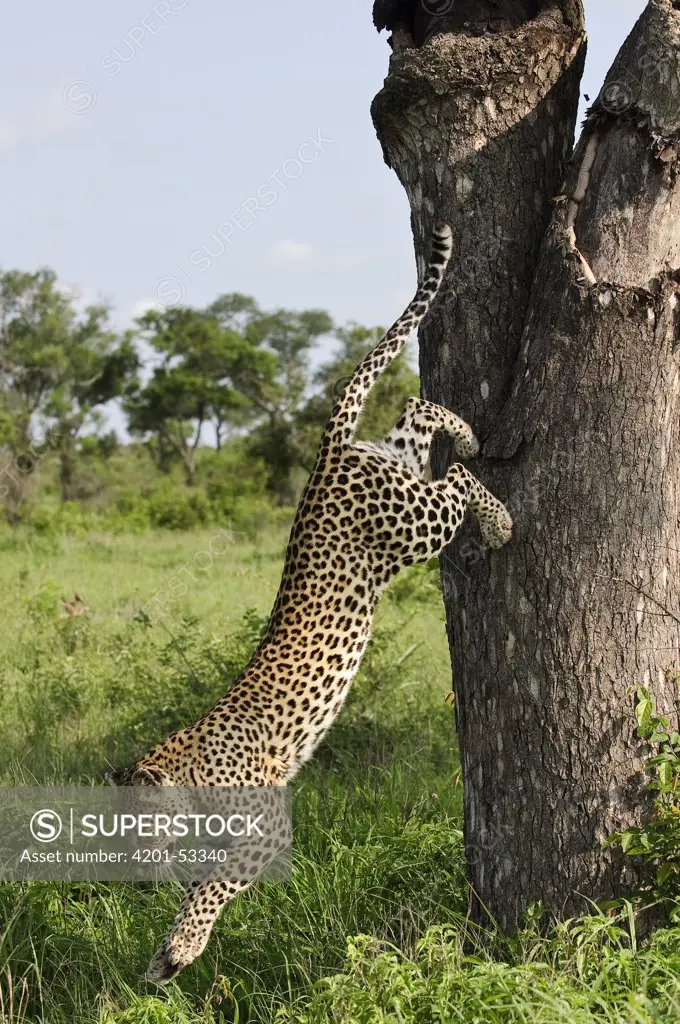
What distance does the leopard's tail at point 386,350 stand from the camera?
14.0 ft

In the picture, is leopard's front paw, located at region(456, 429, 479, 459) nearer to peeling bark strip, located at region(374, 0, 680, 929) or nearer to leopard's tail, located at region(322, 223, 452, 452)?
peeling bark strip, located at region(374, 0, 680, 929)

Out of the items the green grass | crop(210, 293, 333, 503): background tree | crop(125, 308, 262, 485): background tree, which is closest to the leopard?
the green grass

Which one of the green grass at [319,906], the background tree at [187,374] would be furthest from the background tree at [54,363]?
the green grass at [319,906]

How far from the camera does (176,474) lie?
31766 mm

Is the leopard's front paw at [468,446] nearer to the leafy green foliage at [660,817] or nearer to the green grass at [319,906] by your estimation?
the leafy green foliage at [660,817]

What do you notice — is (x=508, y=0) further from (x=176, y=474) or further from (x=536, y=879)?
(x=176, y=474)

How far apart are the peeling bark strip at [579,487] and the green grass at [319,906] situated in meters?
0.45

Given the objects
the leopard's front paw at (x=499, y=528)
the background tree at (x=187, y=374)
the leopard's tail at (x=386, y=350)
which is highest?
the background tree at (x=187, y=374)

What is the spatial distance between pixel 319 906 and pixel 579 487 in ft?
6.26

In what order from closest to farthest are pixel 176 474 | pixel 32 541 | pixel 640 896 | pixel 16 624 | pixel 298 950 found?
pixel 640 896, pixel 298 950, pixel 16 624, pixel 32 541, pixel 176 474

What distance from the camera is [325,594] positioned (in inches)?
174

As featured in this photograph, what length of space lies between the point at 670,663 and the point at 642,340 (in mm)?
1121

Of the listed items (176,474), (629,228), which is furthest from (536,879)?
(176,474)

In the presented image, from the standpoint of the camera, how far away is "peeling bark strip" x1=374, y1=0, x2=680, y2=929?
3975 millimetres
